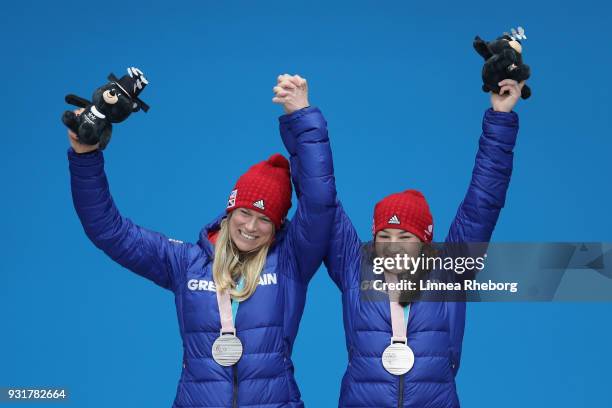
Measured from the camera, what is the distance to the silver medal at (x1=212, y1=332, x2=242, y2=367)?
3471 millimetres

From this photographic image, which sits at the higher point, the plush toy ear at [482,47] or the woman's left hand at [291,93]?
the plush toy ear at [482,47]

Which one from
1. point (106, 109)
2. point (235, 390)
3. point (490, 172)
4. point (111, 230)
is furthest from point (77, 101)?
point (490, 172)

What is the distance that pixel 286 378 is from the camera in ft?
11.6

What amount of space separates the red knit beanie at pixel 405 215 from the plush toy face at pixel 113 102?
0.90 metres

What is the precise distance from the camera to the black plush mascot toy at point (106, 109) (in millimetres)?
3455

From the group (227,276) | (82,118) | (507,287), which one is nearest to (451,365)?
(507,287)

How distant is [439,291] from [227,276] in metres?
0.70

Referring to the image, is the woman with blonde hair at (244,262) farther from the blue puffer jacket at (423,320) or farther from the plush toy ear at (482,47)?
the plush toy ear at (482,47)

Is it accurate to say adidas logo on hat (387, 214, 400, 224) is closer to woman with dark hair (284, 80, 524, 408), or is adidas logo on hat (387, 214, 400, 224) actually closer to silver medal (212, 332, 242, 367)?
woman with dark hair (284, 80, 524, 408)

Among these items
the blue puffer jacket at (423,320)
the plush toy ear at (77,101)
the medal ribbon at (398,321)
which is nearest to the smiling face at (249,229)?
the blue puffer jacket at (423,320)

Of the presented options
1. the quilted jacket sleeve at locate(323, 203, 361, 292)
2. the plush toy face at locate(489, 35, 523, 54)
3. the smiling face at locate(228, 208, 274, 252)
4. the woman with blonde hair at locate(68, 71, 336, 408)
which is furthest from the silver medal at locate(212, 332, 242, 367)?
the plush toy face at locate(489, 35, 523, 54)

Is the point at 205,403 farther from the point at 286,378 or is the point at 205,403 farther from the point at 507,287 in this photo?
the point at 507,287

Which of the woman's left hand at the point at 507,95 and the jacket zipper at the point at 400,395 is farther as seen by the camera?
the woman's left hand at the point at 507,95

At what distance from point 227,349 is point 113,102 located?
0.88 m
